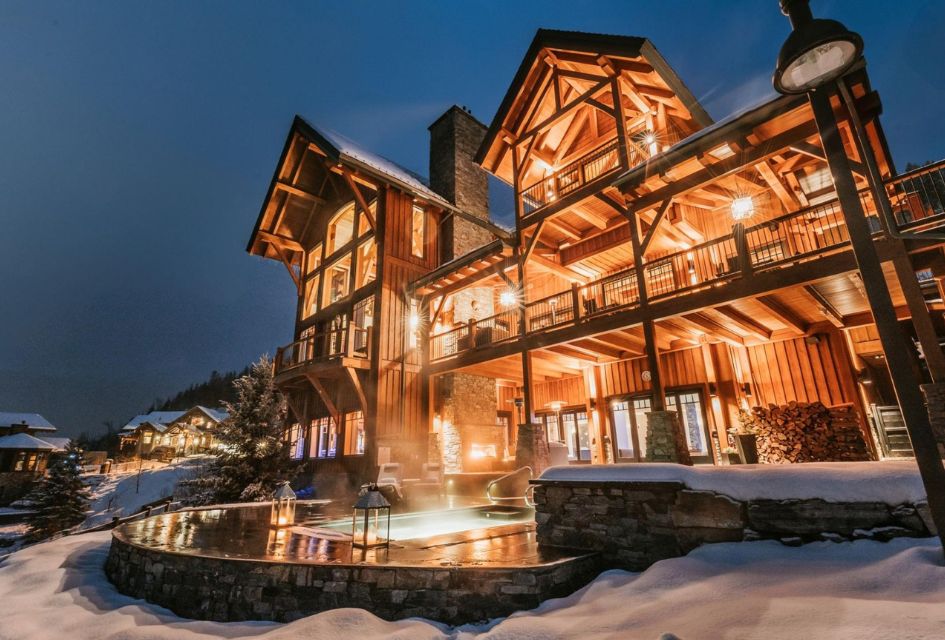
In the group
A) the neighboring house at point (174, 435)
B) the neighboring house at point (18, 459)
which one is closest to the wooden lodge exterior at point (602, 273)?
the neighboring house at point (18, 459)

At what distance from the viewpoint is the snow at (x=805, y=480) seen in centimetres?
372

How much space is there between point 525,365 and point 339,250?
10.2m

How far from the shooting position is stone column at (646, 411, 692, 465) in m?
7.66

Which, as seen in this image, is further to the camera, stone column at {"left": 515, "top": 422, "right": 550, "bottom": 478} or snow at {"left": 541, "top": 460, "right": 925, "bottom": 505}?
stone column at {"left": 515, "top": 422, "right": 550, "bottom": 478}

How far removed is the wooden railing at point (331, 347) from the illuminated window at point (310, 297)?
1.60 metres

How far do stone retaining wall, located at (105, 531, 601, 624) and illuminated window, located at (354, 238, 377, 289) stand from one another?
11.5 metres

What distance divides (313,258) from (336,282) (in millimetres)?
2504

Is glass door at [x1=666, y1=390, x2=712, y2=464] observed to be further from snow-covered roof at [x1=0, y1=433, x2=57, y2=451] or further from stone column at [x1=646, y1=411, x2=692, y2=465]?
snow-covered roof at [x1=0, y1=433, x2=57, y2=451]

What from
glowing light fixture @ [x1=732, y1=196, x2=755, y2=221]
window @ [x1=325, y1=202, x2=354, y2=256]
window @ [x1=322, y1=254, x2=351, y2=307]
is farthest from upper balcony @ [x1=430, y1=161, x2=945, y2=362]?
window @ [x1=325, y1=202, x2=354, y2=256]

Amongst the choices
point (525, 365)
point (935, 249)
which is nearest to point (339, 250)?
point (525, 365)

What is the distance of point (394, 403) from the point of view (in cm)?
1366

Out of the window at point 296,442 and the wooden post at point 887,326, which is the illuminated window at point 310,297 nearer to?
the window at point 296,442

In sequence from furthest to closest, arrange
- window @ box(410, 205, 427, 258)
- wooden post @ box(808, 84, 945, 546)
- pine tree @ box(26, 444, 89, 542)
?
1. window @ box(410, 205, 427, 258)
2. pine tree @ box(26, 444, 89, 542)
3. wooden post @ box(808, 84, 945, 546)

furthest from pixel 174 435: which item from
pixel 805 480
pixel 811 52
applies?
pixel 811 52
